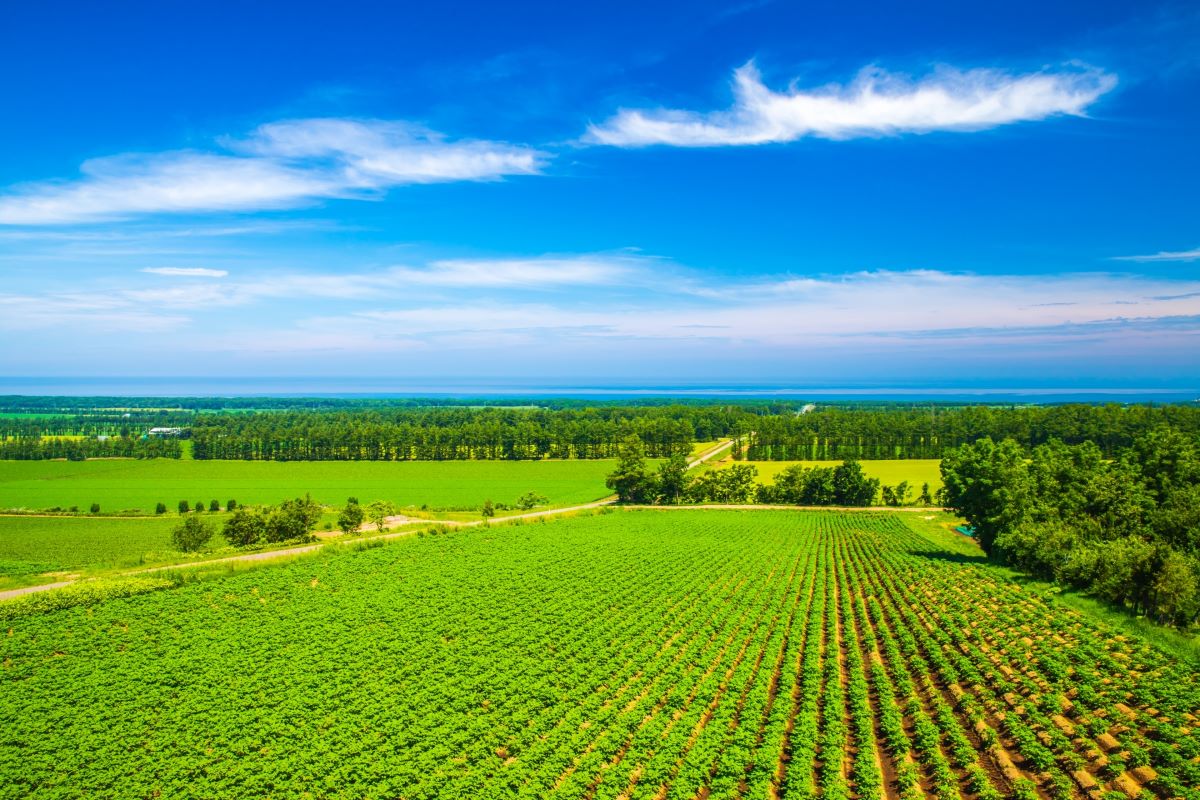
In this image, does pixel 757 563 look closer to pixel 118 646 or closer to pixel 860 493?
pixel 118 646

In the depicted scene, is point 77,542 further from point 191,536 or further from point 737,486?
point 737,486

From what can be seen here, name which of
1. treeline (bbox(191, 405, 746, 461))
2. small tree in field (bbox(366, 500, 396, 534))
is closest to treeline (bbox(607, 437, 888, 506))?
small tree in field (bbox(366, 500, 396, 534))

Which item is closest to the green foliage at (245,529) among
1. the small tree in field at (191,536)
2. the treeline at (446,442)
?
the small tree in field at (191,536)

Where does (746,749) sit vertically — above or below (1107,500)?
below

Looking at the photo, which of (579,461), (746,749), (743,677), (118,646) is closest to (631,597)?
(743,677)

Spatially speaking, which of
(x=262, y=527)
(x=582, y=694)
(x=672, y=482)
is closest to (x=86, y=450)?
(x=262, y=527)

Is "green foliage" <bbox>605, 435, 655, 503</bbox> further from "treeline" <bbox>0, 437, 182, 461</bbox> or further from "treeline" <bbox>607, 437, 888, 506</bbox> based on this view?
"treeline" <bbox>0, 437, 182, 461</bbox>

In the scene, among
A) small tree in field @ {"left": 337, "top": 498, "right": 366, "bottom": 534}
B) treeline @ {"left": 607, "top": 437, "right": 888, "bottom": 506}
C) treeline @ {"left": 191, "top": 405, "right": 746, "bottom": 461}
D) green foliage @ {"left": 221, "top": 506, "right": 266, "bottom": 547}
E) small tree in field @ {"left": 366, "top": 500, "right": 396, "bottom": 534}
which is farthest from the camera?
treeline @ {"left": 191, "top": 405, "right": 746, "bottom": 461}
